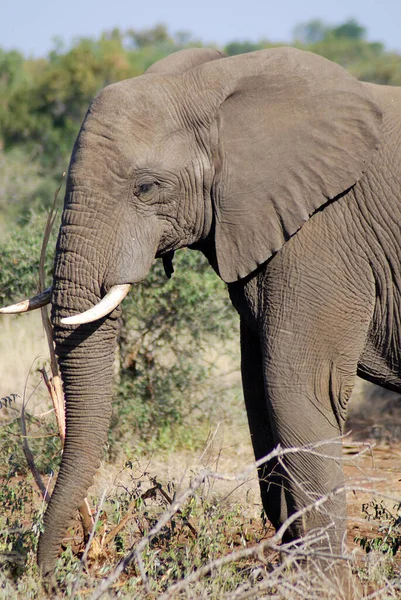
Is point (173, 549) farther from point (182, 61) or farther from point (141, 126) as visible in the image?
point (182, 61)

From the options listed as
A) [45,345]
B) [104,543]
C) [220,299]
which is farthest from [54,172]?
[104,543]

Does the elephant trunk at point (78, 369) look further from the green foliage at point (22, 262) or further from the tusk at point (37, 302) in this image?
the green foliage at point (22, 262)

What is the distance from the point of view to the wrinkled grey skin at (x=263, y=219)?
4.24 meters

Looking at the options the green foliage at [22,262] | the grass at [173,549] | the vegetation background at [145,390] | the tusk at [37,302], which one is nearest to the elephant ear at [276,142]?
the tusk at [37,302]

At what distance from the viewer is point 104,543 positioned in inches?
186

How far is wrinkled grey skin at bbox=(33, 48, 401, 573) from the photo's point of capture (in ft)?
13.9

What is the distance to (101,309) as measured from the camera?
416cm

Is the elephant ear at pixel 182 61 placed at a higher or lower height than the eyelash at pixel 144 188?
higher

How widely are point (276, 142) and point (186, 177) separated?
44 cm

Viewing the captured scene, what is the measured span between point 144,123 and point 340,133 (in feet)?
2.94

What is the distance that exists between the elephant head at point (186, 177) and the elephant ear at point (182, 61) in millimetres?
98

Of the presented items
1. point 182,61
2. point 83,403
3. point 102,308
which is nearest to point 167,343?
point 83,403

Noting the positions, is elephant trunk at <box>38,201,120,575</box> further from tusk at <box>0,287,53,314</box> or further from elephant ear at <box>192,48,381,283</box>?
elephant ear at <box>192,48,381,283</box>

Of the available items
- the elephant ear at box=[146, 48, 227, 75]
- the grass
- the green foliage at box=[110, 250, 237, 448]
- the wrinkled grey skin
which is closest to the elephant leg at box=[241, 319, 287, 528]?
the grass
